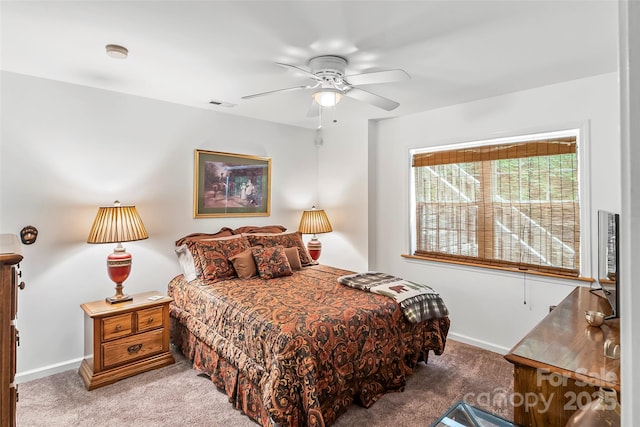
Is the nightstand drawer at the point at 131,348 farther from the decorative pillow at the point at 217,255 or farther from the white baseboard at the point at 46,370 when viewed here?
the decorative pillow at the point at 217,255

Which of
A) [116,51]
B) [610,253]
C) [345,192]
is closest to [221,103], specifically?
[116,51]

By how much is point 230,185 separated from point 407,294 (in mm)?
2403

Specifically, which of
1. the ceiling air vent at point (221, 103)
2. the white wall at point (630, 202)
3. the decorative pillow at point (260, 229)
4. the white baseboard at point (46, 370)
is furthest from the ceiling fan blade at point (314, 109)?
the white baseboard at point (46, 370)

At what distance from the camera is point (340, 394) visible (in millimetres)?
2357

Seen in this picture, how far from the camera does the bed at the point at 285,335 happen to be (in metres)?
2.09

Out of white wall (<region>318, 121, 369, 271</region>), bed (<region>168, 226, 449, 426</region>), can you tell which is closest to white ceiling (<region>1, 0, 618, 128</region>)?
white wall (<region>318, 121, 369, 271</region>)

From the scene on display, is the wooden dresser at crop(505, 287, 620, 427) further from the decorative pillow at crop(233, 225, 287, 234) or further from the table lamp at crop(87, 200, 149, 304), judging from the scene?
the decorative pillow at crop(233, 225, 287, 234)

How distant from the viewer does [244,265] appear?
3383 mm

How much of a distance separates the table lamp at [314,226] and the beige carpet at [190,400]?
195 centimetres

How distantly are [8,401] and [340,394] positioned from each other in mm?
1783

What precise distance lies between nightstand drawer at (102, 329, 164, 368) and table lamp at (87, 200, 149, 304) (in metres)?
0.35

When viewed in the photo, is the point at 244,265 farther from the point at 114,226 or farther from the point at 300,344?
the point at 300,344

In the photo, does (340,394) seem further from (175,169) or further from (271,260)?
(175,169)

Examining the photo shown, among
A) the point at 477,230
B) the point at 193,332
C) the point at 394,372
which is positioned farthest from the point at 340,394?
the point at 477,230
